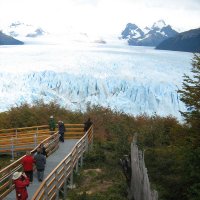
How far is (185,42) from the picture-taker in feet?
498

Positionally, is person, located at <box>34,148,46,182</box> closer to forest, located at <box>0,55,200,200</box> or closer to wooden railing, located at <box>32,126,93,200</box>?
wooden railing, located at <box>32,126,93,200</box>

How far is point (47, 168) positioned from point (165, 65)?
5230cm

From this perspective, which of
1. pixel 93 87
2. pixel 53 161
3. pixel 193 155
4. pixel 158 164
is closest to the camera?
pixel 193 155

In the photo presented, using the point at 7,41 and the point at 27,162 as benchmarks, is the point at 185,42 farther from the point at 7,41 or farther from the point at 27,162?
the point at 27,162

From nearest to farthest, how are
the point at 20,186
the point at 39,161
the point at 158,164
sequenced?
the point at 20,186 → the point at 39,161 → the point at 158,164

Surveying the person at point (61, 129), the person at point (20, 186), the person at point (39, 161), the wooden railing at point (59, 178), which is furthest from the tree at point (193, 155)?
the person at point (61, 129)

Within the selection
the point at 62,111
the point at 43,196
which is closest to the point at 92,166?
the point at 43,196

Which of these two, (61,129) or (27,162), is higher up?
(27,162)

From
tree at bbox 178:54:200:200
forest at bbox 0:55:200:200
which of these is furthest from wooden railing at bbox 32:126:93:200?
tree at bbox 178:54:200:200

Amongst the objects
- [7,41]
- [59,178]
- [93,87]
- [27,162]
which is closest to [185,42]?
[7,41]

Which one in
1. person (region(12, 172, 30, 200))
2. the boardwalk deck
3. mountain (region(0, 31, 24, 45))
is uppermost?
person (region(12, 172, 30, 200))

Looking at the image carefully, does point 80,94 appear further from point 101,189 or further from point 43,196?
point 43,196

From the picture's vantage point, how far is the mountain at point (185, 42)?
146125mm

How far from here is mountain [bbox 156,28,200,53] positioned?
5753 inches
